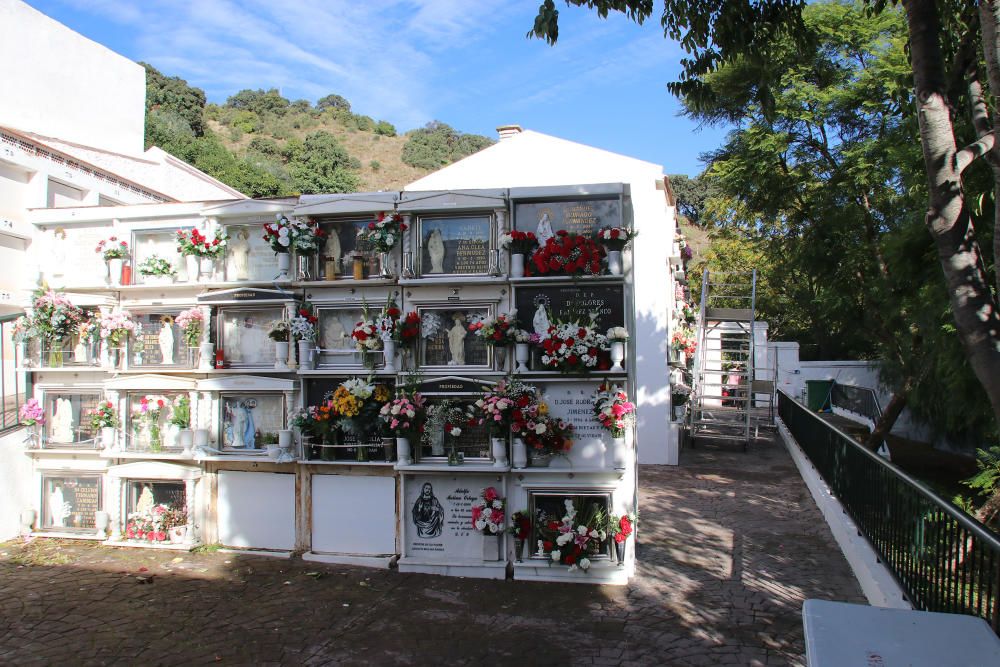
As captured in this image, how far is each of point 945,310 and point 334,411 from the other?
6213 mm

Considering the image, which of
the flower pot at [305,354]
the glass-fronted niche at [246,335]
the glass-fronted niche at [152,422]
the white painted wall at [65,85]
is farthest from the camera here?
the white painted wall at [65,85]

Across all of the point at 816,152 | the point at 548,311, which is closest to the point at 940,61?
the point at 548,311

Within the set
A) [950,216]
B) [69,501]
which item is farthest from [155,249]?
[950,216]

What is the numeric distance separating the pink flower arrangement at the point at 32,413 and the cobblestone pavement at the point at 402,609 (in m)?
1.39

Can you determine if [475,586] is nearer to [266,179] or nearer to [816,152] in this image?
[816,152]

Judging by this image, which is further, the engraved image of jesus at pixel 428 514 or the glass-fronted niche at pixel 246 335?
the glass-fronted niche at pixel 246 335

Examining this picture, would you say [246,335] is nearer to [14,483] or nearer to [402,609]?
[14,483]

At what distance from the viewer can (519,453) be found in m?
6.73

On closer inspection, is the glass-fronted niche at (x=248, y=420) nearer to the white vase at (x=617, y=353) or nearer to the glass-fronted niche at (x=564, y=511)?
the glass-fronted niche at (x=564, y=511)

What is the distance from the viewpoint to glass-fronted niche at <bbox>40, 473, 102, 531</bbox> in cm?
809

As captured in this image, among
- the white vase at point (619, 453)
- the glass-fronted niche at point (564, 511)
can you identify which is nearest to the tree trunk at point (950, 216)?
the white vase at point (619, 453)

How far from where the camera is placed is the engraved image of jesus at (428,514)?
275 inches

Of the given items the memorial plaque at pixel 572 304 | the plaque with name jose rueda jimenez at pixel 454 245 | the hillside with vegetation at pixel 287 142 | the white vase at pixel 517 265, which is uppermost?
the hillside with vegetation at pixel 287 142

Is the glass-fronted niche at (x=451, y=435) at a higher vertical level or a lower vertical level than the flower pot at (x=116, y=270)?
lower
